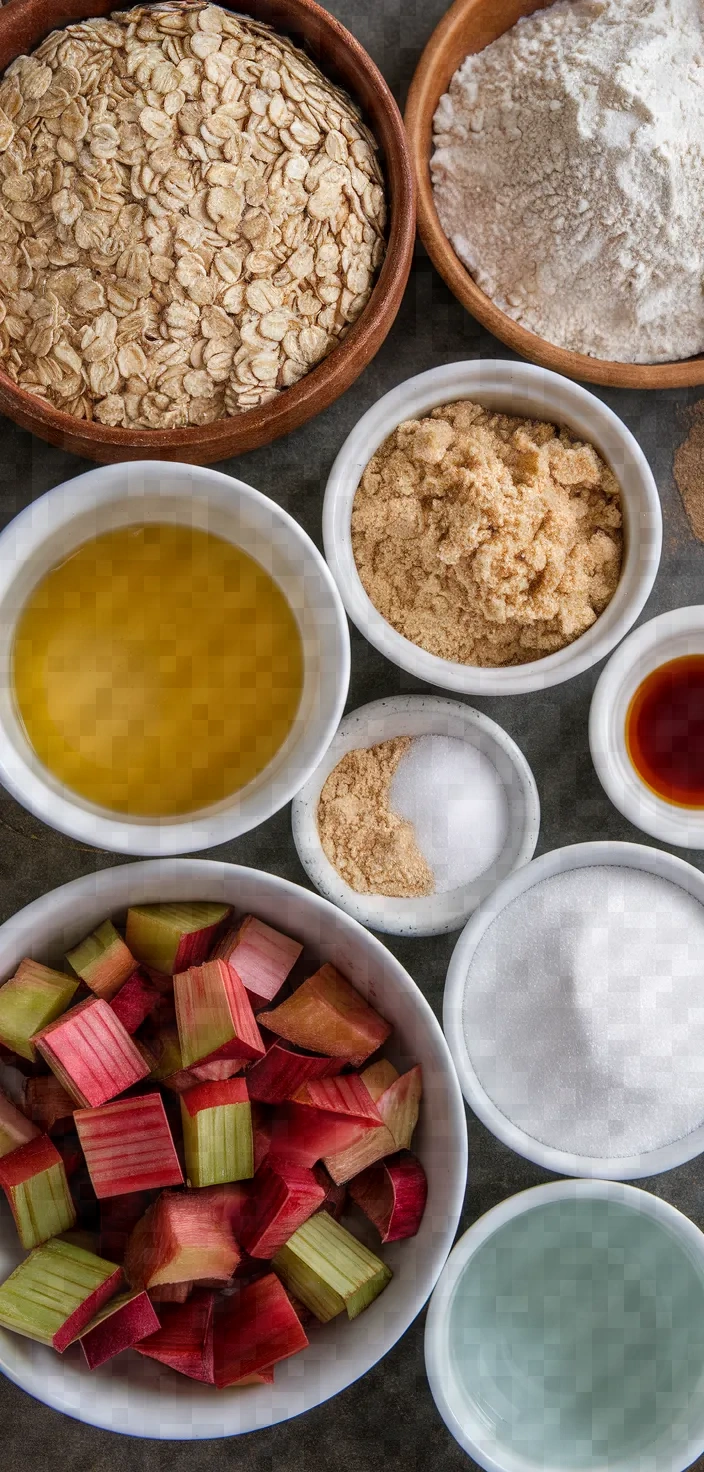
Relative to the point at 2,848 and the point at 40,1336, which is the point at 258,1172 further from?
the point at 2,848

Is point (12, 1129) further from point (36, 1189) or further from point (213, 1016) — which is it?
point (213, 1016)

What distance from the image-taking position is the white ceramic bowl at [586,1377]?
46.8 inches

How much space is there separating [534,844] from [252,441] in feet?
1.81

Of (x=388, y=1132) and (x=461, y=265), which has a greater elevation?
(x=461, y=265)

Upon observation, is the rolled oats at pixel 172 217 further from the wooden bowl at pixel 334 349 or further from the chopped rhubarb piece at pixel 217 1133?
the chopped rhubarb piece at pixel 217 1133

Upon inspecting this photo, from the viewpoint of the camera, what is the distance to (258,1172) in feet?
3.75

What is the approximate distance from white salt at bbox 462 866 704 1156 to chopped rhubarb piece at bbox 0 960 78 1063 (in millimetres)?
429

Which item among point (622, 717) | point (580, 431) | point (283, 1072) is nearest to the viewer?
point (283, 1072)

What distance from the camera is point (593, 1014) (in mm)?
1180

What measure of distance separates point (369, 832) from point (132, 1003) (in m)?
0.32

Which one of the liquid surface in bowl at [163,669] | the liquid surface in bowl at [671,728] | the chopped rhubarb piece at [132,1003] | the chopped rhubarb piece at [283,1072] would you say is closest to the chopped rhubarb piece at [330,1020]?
the chopped rhubarb piece at [283,1072]

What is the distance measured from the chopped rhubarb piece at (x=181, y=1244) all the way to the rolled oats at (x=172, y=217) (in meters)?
0.79

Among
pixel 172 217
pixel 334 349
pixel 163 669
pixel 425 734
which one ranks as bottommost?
pixel 425 734

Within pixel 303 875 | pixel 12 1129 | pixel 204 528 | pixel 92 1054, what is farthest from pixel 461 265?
pixel 12 1129
